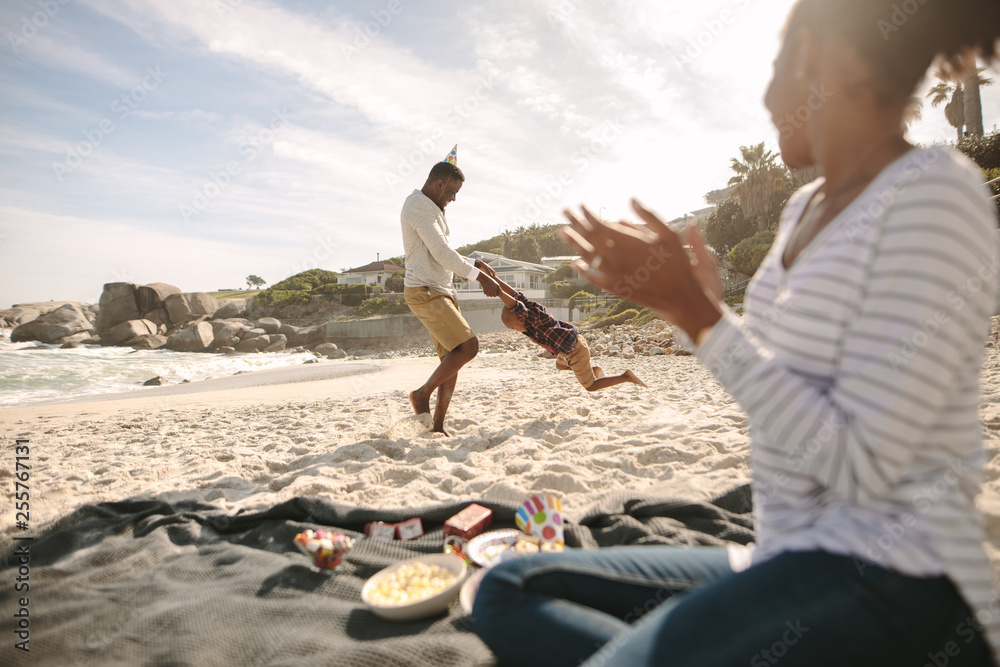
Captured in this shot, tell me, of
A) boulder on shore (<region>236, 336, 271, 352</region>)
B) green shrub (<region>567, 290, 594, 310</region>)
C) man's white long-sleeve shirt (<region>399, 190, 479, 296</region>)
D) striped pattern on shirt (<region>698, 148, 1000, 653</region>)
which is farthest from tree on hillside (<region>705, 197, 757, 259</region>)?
striped pattern on shirt (<region>698, 148, 1000, 653</region>)

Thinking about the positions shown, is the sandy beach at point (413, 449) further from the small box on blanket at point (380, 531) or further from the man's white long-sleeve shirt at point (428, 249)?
the man's white long-sleeve shirt at point (428, 249)

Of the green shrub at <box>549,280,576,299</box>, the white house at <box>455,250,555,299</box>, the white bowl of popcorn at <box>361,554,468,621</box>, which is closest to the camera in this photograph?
the white bowl of popcorn at <box>361,554,468,621</box>

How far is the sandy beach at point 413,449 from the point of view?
3416mm

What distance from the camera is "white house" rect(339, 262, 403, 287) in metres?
59.1

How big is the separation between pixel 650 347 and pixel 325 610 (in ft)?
35.5

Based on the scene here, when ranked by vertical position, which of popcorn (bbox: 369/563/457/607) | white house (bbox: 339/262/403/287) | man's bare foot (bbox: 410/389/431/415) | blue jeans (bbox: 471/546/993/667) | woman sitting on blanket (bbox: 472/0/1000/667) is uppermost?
white house (bbox: 339/262/403/287)

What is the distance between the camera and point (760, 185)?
28.8 meters

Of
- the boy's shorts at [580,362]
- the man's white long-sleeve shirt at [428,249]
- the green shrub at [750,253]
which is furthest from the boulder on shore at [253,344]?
the boy's shorts at [580,362]

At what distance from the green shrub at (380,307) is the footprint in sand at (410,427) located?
97.1 feet

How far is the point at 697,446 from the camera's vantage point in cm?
391

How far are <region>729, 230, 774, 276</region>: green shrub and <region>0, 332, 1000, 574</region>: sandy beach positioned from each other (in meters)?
17.7

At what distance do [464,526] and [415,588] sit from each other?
1.81ft

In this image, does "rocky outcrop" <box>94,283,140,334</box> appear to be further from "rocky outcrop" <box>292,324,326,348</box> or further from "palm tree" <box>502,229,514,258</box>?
"palm tree" <box>502,229,514,258</box>

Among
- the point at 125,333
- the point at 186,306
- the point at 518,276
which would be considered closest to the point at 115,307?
the point at 125,333
